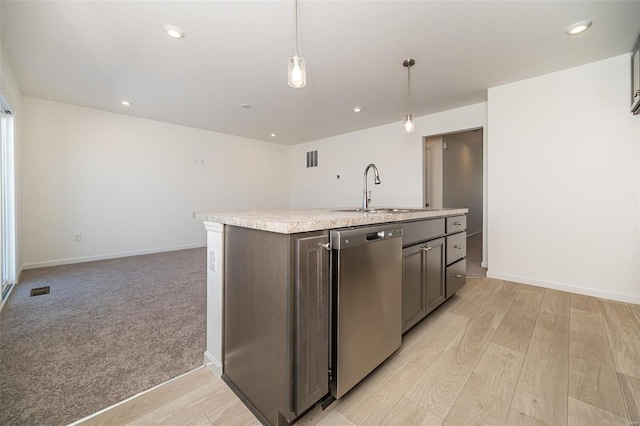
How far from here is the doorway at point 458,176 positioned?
5.36m

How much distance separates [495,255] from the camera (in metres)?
3.27

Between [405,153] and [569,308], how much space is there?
319 cm

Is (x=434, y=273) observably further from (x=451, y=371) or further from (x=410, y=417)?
(x=410, y=417)

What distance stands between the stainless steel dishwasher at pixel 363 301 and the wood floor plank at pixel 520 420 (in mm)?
570

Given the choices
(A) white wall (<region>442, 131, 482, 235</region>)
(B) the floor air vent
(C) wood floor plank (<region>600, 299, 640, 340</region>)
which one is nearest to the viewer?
(C) wood floor plank (<region>600, 299, 640, 340</region>)

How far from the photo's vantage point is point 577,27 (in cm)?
211

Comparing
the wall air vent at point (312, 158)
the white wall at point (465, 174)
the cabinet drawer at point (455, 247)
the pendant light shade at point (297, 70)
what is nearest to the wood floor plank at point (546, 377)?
the cabinet drawer at point (455, 247)

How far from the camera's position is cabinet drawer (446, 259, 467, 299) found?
90.0 inches

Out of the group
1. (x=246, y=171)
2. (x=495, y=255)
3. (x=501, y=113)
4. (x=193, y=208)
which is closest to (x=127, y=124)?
(x=193, y=208)

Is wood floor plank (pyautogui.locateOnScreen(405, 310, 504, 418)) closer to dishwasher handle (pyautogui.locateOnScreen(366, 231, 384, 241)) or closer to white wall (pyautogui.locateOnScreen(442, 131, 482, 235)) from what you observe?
dishwasher handle (pyautogui.locateOnScreen(366, 231, 384, 241))

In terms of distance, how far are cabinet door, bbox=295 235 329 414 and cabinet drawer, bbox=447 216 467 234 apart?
1642 millimetres

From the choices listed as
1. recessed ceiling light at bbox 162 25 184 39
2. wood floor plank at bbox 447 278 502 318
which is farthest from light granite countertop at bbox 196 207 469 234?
recessed ceiling light at bbox 162 25 184 39

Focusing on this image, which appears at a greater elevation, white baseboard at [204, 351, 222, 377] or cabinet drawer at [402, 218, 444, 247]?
cabinet drawer at [402, 218, 444, 247]

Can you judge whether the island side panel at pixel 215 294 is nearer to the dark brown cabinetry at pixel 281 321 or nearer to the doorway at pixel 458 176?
the dark brown cabinetry at pixel 281 321
